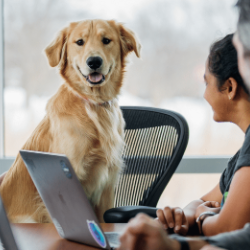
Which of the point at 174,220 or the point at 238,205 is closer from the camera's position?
the point at 238,205

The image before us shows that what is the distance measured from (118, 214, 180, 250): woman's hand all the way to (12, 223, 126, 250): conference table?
362mm

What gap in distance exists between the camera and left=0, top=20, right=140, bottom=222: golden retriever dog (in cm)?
150

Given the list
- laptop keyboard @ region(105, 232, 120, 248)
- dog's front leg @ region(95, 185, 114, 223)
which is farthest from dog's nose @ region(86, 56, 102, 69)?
laptop keyboard @ region(105, 232, 120, 248)

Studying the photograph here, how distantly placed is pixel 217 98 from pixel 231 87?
6cm

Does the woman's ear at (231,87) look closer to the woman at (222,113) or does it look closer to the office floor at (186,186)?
the woman at (222,113)

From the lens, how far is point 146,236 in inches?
18.8

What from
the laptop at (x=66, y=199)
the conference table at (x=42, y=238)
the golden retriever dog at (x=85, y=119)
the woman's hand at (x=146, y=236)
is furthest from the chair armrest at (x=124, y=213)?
the woman's hand at (x=146, y=236)

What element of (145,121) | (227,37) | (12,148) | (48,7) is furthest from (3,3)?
(227,37)

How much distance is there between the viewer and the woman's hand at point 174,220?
944mm

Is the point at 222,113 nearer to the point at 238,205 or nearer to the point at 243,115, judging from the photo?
the point at 243,115

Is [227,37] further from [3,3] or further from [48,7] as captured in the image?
[3,3]

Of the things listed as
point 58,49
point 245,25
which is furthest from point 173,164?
point 245,25

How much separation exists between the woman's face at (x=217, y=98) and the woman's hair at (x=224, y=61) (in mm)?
16

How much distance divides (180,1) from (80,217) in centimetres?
216
